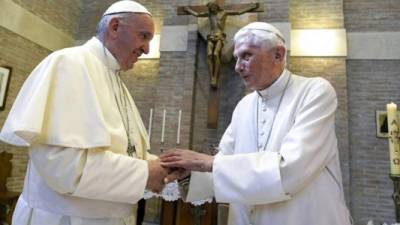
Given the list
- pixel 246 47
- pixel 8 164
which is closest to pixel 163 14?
pixel 8 164

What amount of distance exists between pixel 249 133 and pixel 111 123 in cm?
69

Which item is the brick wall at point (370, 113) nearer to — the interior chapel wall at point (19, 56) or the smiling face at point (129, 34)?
the smiling face at point (129, 34)

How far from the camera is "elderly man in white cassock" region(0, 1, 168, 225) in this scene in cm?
117

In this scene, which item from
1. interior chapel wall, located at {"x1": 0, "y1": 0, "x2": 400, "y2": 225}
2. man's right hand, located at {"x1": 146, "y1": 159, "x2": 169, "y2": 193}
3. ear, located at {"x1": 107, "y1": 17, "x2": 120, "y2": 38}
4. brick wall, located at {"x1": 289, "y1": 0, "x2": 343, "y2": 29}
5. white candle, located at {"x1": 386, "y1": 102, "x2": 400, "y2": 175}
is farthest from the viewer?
brick wall, located at {"x1": 289, "y1": 0, "x2": 343, "y2": 29}

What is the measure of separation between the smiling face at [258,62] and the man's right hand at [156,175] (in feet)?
2.00

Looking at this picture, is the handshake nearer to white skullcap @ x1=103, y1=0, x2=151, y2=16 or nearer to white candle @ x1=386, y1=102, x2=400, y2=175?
white skullcap @ x1=103, y1=0, x2=151, y2=16

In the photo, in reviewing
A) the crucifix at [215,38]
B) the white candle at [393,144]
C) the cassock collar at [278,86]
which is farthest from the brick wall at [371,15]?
the cassock collar at [278,86]

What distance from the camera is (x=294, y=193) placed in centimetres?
130

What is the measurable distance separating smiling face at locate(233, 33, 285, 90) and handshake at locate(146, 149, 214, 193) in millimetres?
458

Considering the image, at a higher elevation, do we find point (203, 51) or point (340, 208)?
point (203, 51)

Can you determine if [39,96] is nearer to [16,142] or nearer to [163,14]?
[16,142]

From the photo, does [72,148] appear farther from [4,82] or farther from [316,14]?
[316,14]

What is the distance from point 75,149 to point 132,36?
2.04ft

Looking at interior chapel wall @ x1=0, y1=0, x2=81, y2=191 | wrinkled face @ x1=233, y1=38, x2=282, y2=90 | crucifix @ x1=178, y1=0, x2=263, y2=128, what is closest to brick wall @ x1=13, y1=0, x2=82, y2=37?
interior chapel wall @ x1=0, y1=0, x2=81, y2=191
